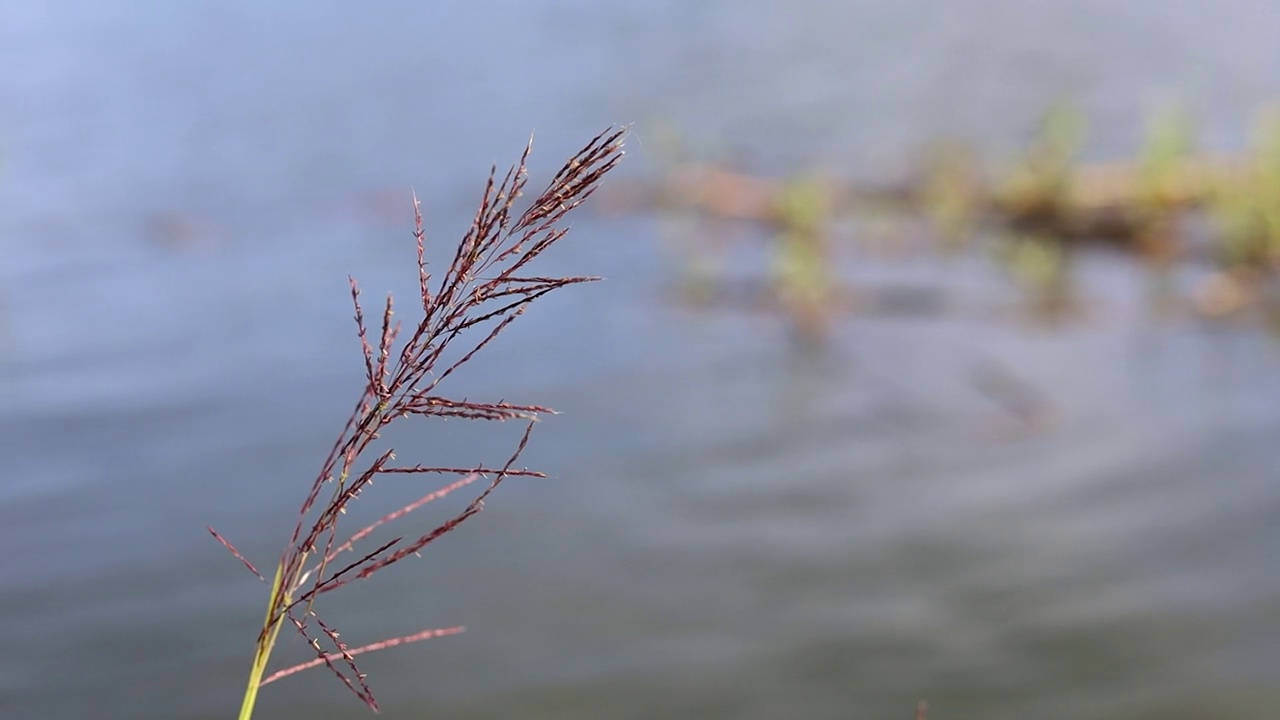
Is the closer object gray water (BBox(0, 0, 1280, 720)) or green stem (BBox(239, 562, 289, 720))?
green stem (BBox(239, 562, 289, 720))

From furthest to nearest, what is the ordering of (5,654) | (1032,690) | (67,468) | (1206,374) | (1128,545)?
(1206,374) < (67,468) < (1128,545) < (5,654) < (1032,690)

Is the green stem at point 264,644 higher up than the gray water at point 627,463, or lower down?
lower down

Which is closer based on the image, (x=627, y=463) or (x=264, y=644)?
(x=264, y=644)

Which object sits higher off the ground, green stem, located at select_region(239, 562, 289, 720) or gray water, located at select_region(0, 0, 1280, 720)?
gray water, located at select_region(0, 0, 1280, 720)

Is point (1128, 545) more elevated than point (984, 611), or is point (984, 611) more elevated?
point (1128, 545)

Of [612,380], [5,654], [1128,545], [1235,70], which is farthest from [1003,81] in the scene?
[5,654]

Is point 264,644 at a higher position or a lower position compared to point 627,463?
lower

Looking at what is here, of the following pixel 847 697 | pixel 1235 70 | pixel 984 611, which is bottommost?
pixel 847 697

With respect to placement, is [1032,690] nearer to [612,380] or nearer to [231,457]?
[612,380]
